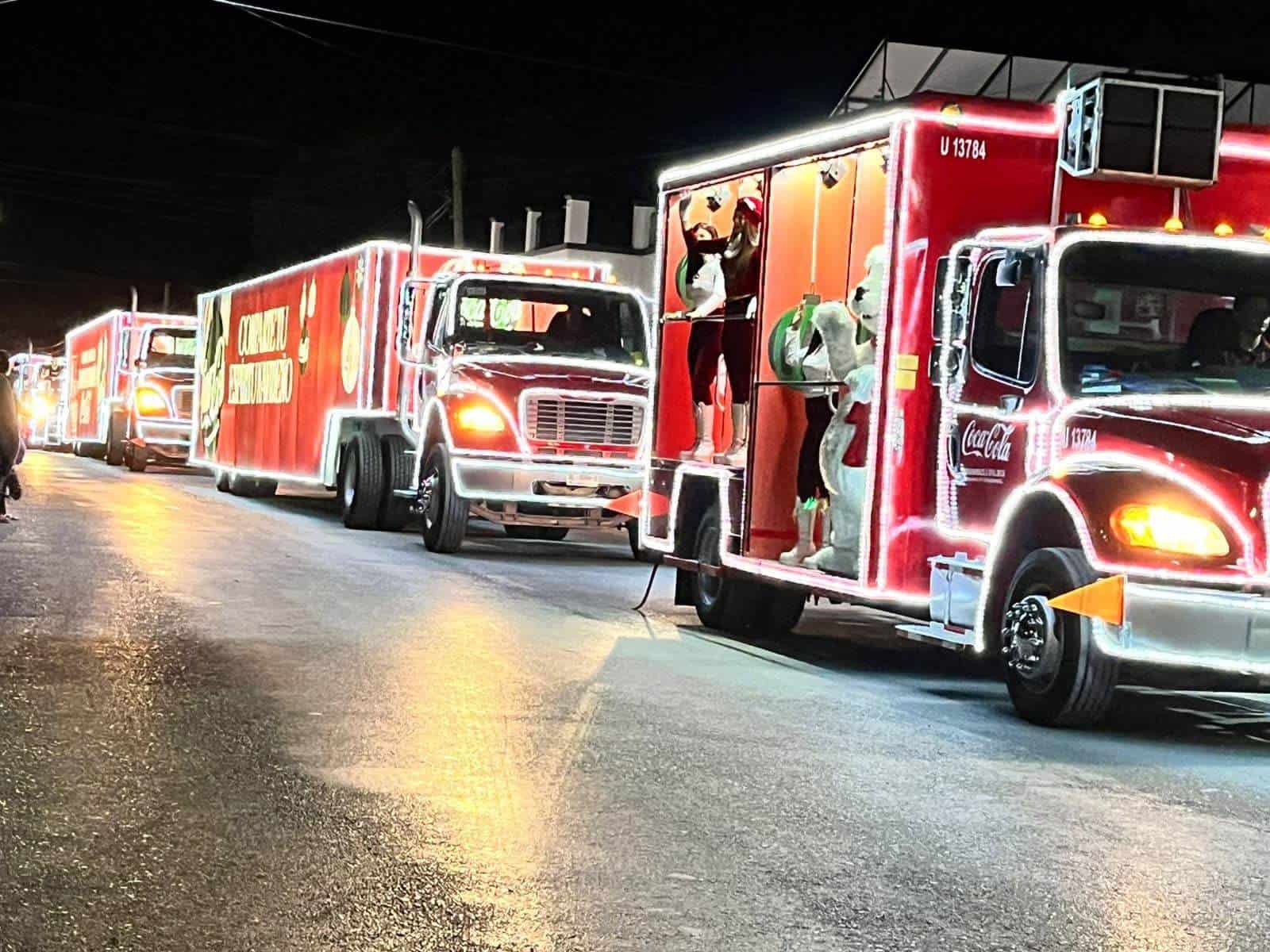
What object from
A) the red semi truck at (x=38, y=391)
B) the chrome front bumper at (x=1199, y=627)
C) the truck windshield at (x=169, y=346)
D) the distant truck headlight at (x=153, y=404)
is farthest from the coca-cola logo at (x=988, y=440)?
the red semi truck at (x=38, y=391)

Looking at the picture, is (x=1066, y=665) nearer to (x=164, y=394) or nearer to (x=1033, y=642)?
(x=1033, y=642)

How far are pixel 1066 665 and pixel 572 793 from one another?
2.88 meters

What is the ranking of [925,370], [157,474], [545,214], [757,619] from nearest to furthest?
[925,370] < [757,619] < [157,474] < [545,214]

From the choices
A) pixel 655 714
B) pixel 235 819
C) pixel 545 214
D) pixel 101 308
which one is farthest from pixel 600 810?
pixel 101 308

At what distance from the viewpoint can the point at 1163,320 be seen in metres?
9.58

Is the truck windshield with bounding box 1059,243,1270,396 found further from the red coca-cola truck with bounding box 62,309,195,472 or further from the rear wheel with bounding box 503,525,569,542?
the red coca-cola truck with bounding box 62,309,195,472

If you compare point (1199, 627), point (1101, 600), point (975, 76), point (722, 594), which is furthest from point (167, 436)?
point (1199, 627)

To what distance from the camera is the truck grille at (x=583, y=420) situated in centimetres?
1828

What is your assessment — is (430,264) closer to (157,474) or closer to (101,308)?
(157,474)

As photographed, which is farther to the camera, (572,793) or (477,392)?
(477,392)

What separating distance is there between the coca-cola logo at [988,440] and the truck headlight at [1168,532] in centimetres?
120

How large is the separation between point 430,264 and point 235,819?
16.5 metres

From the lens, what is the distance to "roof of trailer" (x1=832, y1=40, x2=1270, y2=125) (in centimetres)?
3581

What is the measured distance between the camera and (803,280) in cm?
1173
